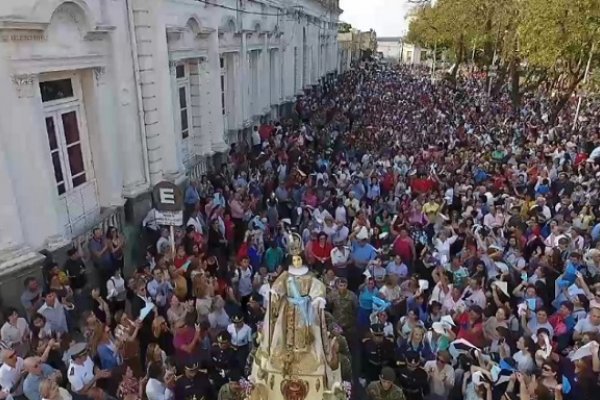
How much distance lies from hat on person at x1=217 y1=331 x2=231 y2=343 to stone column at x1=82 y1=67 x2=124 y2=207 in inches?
189

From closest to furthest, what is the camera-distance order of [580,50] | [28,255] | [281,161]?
[28,255] → [281,161] → [580,50]

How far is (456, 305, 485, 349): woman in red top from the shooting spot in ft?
21.1

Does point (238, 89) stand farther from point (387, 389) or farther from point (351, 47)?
point (351, 47)

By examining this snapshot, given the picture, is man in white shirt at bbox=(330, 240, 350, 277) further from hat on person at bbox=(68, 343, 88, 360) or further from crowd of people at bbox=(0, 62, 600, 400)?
hat on person at bbox=(68, 343, 88, 360)

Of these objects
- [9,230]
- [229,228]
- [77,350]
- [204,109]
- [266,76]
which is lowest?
[229,228]

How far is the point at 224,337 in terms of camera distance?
6590mm

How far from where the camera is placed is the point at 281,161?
13859 mm

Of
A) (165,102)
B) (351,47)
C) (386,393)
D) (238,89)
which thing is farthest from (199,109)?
(351,47)

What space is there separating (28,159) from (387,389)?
6.03 metres

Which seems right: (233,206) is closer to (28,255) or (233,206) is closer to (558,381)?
(28,255)

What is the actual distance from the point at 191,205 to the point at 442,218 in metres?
4.97

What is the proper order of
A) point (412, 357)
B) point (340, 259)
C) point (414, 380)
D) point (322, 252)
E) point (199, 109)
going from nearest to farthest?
point (414, 380) < point (412, 357) < point (340, 259) < point (322, 252) < point (199, 109)

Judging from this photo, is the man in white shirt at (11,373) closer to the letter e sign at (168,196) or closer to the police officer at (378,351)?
the letter e sign at (168,196)

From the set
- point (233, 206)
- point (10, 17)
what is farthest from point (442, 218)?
point (10, 17)
